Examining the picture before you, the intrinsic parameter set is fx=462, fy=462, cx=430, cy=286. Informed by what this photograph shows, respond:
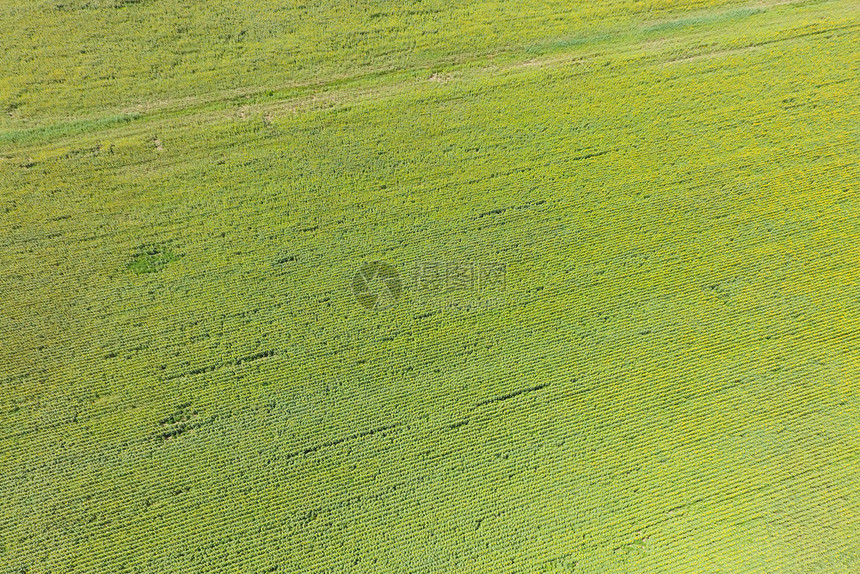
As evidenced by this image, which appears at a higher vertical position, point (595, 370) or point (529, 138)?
point (529, 138)

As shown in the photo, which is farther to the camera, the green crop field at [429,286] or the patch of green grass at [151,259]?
the patch of green grass at [151,259]

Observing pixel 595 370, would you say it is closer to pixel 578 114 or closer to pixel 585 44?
pixel 578 114

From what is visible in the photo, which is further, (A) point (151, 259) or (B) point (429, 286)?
(B) point (429, 286)

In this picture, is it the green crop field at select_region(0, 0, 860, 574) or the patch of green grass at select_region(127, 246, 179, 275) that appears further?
the patch of green grass at select_region(127, 246, 179, 275)

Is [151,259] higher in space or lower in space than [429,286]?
higher

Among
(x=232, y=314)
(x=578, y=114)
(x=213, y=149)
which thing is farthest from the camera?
(x=578, y=114)

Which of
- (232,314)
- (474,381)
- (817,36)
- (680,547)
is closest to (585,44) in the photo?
(817,36)

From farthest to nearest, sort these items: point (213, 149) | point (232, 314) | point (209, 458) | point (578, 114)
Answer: point (578, 114) → point (213, 149) → point (232, 314) → point (209, 458)

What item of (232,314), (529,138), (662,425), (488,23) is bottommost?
(662,425)
